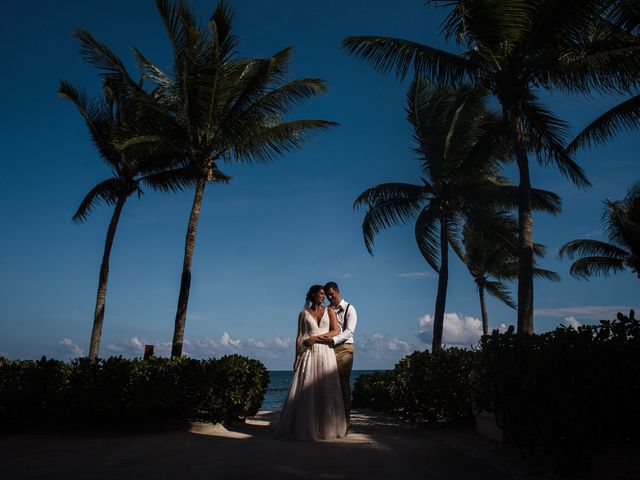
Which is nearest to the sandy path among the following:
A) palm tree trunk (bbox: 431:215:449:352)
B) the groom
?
the groom

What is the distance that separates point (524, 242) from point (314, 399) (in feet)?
19.8

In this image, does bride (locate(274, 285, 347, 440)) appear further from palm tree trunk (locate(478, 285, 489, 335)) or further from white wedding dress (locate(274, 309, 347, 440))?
palm tree trunk (locate(478, 285, 489, 335))

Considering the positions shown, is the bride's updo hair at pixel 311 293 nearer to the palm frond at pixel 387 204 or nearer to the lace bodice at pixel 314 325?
the lace bodice at pixel 314 325

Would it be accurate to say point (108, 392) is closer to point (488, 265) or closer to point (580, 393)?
point (580, 393)

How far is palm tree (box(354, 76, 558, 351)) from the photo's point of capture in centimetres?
1622

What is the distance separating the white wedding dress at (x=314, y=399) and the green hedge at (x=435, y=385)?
228cm

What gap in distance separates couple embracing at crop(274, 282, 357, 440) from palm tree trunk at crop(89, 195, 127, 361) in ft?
37.9

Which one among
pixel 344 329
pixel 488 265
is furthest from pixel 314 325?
pixel 488 265

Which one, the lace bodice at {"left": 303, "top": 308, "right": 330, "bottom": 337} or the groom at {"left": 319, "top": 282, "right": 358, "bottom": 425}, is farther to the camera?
the groom at {"left": 319, "top": 282, "right": 358, "bottom": 425}

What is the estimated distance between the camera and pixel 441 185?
17328 mm

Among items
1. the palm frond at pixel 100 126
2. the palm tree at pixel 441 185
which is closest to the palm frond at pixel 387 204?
the palm tree at pixel 441 185

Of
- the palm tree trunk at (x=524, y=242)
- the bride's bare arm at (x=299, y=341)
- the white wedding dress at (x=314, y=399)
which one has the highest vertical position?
the palm tree trunk at (x=524, y=242)

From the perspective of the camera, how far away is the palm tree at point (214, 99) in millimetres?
12781

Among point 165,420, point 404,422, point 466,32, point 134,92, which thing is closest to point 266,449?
point 165,420
